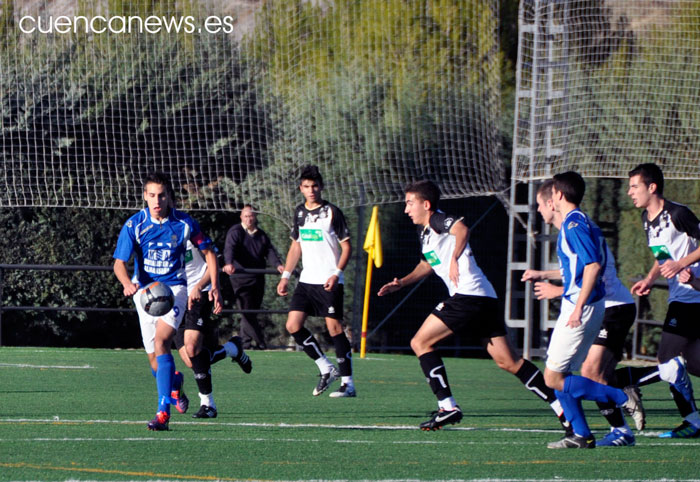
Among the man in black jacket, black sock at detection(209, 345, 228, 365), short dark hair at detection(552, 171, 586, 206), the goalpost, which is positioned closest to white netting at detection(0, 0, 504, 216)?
the man in black jacket

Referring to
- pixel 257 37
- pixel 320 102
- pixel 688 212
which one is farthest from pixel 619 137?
pixel 688 212

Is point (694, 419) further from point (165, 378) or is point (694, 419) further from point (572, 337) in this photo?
point (165, 378)

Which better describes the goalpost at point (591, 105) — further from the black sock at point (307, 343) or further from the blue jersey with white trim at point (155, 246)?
the blue jersey with white trim at point (155, 246)

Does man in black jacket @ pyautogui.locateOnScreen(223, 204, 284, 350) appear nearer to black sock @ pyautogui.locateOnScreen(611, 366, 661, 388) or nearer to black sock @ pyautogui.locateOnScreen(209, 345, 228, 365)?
black sock @ pyautogui.locateOnScreen(209, 345, 228, 365)

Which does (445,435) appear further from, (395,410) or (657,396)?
(657,396)

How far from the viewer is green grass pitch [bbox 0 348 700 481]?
20.6ft

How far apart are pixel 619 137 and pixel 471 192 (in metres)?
1.99

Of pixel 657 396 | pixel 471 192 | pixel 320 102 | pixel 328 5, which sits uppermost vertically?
pixel 328 5

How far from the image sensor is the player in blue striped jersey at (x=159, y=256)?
8141 mm

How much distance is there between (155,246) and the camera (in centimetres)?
826

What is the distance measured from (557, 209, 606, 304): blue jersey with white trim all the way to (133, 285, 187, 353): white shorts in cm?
265

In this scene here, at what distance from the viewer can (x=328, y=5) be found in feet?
51.8

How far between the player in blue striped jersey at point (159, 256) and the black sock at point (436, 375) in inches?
67.0

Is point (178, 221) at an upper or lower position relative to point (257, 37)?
lower
